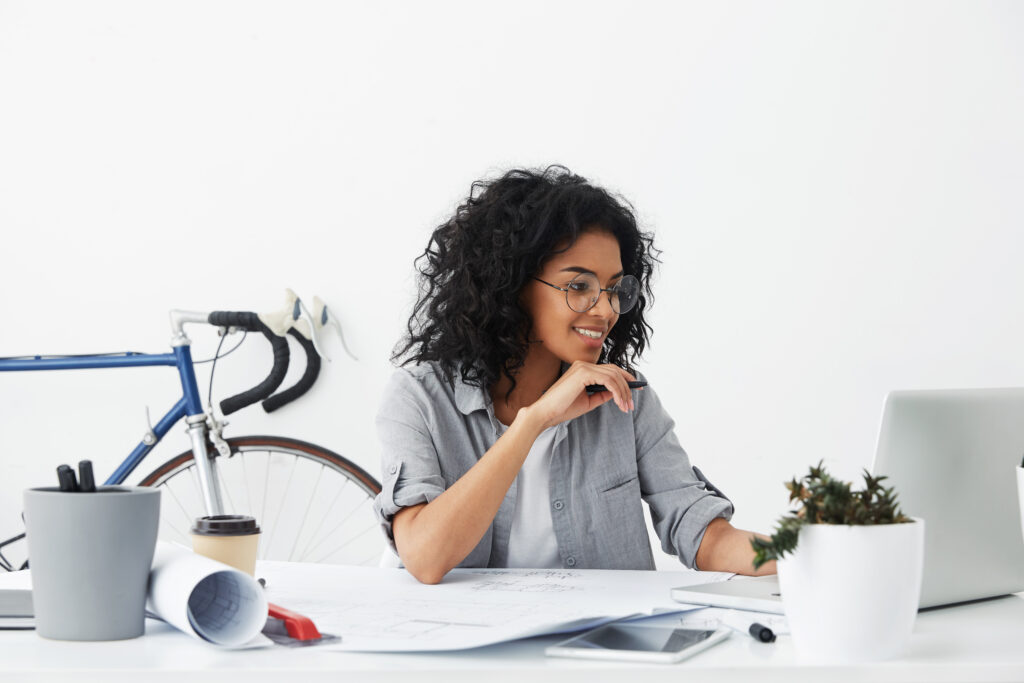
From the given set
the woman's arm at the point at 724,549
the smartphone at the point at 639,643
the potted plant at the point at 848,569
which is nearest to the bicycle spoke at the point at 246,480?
the woman's arm at the point at 724,549

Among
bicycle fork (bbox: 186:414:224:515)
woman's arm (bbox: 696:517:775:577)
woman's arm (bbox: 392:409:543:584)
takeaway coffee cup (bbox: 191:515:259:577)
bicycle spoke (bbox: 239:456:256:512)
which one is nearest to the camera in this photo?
takeaway coffee cup (bbox: 191:515:259:577)

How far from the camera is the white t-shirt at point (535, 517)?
1428 mm

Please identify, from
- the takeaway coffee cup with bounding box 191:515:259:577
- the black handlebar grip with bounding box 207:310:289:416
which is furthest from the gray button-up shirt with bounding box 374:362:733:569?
the black handlebar grip with bounding box 207:310:289:416

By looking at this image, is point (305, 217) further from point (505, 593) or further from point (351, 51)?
point (505, 593)

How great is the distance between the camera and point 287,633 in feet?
2.45

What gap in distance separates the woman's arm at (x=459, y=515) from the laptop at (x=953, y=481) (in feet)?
1.04

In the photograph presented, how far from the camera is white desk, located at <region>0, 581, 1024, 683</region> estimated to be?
65 centimetres

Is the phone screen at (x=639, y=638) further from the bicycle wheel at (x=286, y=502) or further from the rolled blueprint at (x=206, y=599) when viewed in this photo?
the bicycle wheel at (x=286, y=502)

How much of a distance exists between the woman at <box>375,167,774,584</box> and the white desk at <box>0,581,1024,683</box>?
59 cm

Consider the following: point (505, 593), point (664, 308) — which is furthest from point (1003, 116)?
point (505, 593)

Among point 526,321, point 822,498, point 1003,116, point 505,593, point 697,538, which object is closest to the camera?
point 822,498

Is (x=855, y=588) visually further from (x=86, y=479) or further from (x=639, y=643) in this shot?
(x=86, y=479)

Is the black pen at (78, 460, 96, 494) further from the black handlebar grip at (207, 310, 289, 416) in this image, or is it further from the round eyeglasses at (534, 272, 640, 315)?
the black handlebar grip at (207, 310, 289, 416)

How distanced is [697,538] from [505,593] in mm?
462
